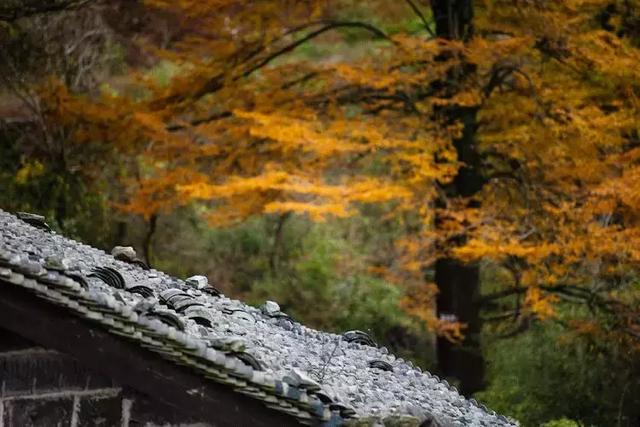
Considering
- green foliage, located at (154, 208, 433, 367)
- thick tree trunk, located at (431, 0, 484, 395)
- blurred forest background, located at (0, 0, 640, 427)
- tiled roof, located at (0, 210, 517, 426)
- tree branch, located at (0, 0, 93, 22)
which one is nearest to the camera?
tiled roof, located at (0, 210, 517, 426)

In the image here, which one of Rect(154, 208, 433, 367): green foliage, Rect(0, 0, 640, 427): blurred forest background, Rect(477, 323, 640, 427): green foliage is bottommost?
Rect(154, 208, 433, 367): green foliage

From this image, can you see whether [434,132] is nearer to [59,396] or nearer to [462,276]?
[462,276]

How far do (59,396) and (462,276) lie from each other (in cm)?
958

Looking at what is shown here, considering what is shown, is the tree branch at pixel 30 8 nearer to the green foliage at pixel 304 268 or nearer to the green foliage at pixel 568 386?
the green foliage at pixel 568 386

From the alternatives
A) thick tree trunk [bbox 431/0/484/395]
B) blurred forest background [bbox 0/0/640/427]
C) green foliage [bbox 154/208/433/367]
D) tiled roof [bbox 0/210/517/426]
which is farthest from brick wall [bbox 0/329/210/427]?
green foliage [bbox 154/208/433/367]

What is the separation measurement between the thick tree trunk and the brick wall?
8.76m

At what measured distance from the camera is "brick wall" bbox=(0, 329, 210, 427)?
3871 millimetres

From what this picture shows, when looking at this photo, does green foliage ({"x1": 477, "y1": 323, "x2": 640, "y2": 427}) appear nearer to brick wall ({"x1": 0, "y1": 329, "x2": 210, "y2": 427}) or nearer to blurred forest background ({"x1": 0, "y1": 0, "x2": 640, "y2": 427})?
blurred forest background ({"x1": 0, "y1": 0, "x2": 640, "y2": 427})

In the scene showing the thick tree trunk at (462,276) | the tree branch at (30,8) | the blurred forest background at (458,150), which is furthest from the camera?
the thick tree trunk at (462,276)

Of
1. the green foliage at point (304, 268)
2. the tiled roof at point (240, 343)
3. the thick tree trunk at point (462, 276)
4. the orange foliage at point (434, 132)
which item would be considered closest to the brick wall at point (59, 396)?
the tiled roof at point (240, 343)

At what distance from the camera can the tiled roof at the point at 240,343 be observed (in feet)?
12.4

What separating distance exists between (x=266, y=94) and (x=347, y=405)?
8.86 m

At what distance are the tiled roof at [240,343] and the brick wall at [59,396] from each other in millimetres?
354

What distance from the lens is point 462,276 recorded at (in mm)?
12984
